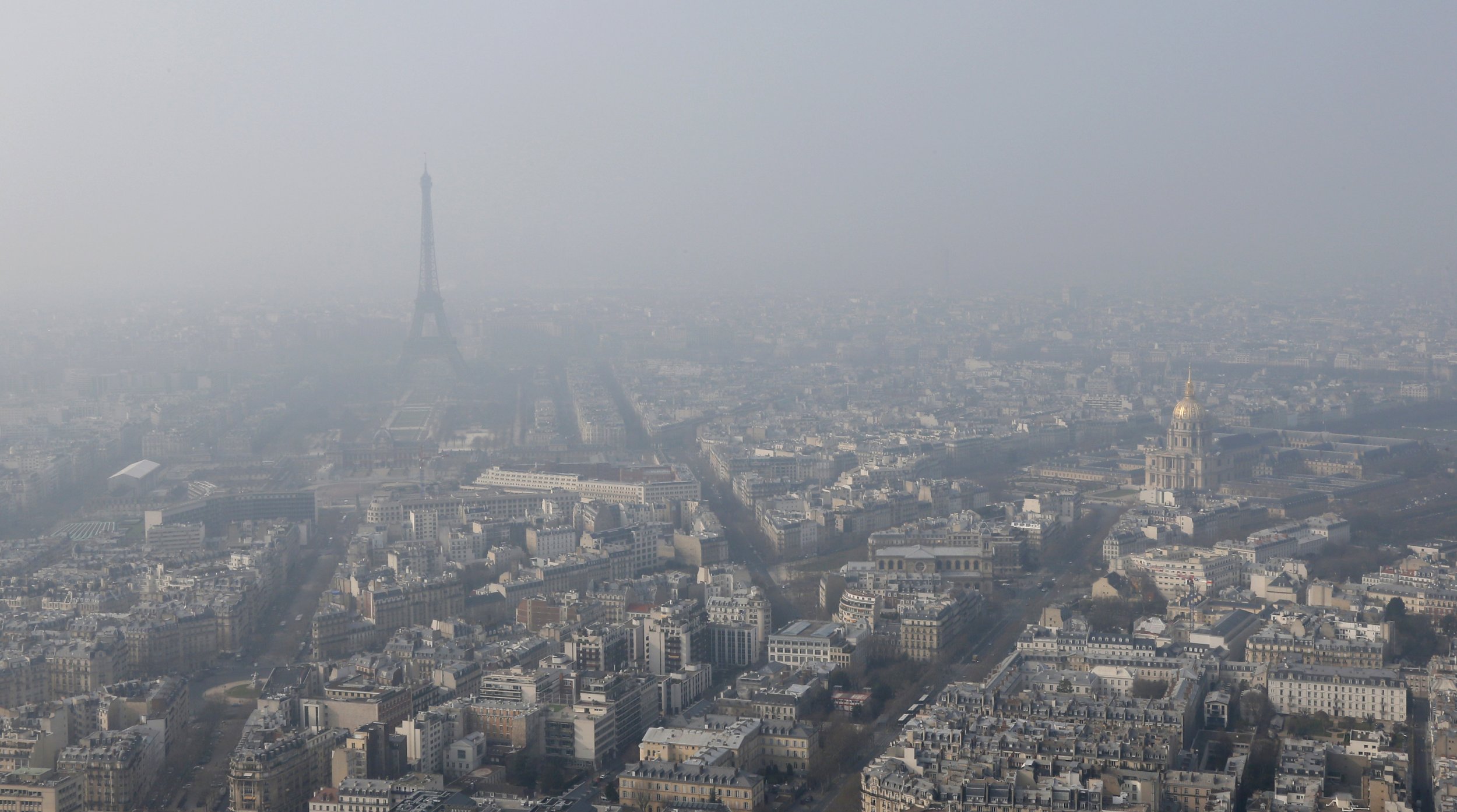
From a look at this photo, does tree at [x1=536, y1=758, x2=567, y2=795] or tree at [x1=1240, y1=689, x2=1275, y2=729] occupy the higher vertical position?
tree at [x1=1240, y1=689, x2=1275, y2=729]

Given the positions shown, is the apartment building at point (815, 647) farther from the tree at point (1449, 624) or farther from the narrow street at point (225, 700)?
the tree at point (1449, 624)

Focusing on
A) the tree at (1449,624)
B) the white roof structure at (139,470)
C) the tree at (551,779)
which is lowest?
the white roof structure at (139,470)

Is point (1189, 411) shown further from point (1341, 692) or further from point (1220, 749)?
point (1220, 749)

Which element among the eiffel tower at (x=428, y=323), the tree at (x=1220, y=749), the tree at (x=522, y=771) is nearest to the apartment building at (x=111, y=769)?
the tree at (x=522, y=771)

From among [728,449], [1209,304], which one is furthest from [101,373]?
[1209,304]

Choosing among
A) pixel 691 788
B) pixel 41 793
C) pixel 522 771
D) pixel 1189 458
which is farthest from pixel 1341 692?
pixel 1189 458

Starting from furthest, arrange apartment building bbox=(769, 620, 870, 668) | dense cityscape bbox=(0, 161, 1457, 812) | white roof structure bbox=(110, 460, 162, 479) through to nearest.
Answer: white roof structure bbox=(110, 460, 162, 479)
apartment building bbox=(769, 620, 870, 668)
dense cityscape bbox=(0, 161, 1457, 812)

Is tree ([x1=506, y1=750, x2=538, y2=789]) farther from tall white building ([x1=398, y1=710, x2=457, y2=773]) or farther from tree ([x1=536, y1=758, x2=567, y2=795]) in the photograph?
tall white building ([x1=398, y1=710, x2=457, y2=773])

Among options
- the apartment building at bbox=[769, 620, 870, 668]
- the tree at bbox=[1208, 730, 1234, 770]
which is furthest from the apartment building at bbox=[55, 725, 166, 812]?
the tree at bbox=[1208, 730, 1234, 770]
